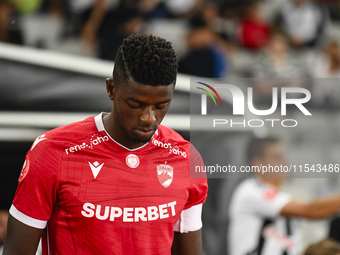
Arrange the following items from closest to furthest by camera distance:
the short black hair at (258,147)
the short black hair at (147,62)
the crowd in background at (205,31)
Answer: the short black hair at (147,62) → the short black hair at (258,147) → the crowd in background at (205,31)

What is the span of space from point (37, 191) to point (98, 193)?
21cm

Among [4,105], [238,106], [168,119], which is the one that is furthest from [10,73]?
[238,106]

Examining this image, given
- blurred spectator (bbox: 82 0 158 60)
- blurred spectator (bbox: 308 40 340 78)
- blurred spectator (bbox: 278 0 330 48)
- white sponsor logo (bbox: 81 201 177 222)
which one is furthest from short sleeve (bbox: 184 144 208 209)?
blurred spectator (bbox: 278 0 330 48)

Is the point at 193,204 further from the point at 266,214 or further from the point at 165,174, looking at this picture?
the point at 266,214

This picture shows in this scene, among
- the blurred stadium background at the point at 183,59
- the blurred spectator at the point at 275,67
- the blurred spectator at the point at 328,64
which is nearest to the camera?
the blurred stadium background at the point at 183,59

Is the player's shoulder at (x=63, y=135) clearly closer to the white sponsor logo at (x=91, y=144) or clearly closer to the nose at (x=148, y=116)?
the white sponsor logo at (x=91, y=144)

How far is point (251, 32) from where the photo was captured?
618 centimetres

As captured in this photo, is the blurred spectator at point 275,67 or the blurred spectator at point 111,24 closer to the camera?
the blurred spectator at point 111,24

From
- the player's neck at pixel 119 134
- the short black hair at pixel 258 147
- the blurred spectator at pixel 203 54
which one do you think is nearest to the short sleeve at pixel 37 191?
the player's neck at pixel 119 134

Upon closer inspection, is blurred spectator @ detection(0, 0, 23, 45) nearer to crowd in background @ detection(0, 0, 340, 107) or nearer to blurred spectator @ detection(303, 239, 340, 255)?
crowd in background @ detection(0, 0, 340, 107)

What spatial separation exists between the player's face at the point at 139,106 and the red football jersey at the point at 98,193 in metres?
0.14

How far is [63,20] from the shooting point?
5.57m

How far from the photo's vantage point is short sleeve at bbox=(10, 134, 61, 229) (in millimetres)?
1456

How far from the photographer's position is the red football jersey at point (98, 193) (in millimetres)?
1478
